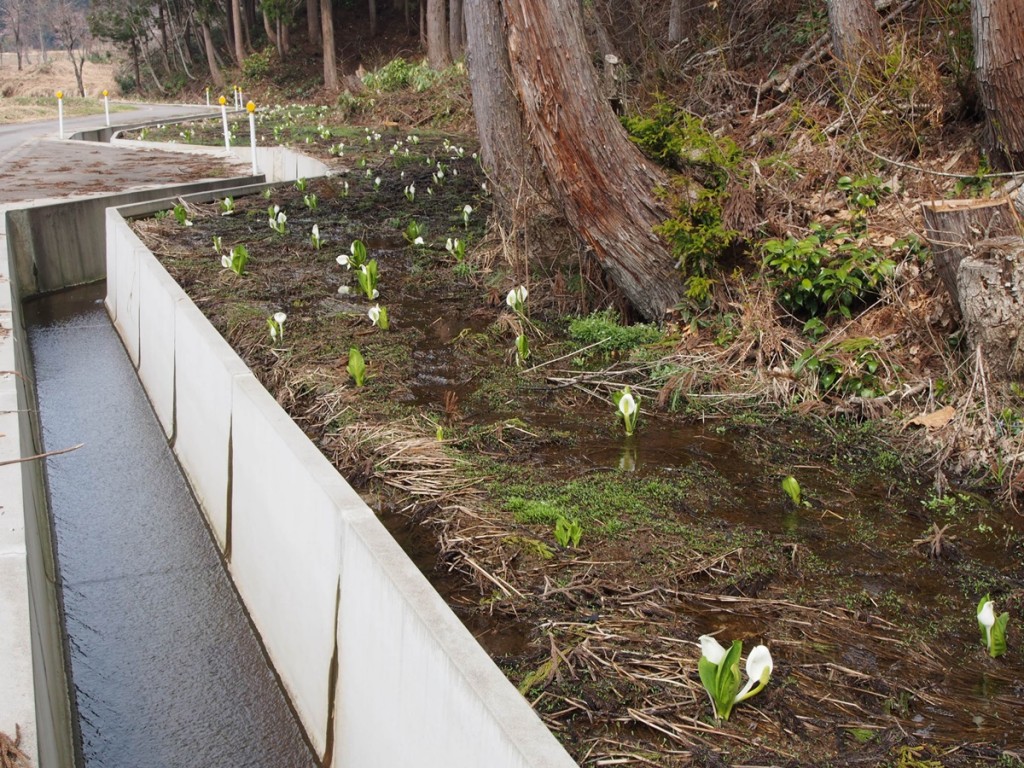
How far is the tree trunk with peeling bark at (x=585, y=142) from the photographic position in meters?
7.00

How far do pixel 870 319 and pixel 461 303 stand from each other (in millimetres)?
3533

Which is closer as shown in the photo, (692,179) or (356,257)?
(692,179)

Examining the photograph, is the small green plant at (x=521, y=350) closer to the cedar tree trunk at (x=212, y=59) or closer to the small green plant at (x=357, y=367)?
the small green plant at (x=357, y=367)

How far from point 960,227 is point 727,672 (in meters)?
3.49

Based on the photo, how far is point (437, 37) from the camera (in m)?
27.9

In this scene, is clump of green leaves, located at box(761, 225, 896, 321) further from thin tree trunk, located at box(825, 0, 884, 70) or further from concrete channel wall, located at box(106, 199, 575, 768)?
concrete channel wall, located at box(106, 199, 575, 768)

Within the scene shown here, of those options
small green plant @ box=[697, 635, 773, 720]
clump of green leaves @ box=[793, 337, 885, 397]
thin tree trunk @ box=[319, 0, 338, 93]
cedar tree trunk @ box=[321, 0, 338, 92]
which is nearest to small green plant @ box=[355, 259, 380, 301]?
clump of green leaves @ box=[793, 337, 885, 397]

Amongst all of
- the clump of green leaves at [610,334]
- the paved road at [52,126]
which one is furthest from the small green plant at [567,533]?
the paved road at [52,126]

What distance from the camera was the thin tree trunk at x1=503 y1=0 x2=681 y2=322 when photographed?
700 centimetres

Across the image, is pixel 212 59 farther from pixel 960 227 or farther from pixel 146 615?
pixel 960 227

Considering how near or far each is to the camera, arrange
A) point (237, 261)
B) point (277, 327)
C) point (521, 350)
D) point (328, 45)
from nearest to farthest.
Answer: point (521, 350) → point (277, 327) → point (237, 261) → point (328, 45)

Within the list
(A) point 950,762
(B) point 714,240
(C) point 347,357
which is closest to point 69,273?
(C) point 347,357

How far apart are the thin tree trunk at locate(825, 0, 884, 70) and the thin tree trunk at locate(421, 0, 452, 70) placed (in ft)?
65.3

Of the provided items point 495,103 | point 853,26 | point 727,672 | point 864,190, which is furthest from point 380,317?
point 727,672
